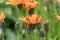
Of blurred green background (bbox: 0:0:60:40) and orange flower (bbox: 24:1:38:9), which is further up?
orange flower (bbox: 24:1:38:9)

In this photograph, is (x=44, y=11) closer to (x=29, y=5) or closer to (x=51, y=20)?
(x=51, y=20)

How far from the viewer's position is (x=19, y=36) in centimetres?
169

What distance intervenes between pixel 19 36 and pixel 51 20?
65 cm

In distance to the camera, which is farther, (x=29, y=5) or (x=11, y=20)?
(x=11, y=20)

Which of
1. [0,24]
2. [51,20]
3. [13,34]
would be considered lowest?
[13,34]

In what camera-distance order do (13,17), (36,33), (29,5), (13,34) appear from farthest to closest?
(13,17) < (13,34) < (36,33) < (29,5)

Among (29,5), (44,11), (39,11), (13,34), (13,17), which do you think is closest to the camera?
(29,5)

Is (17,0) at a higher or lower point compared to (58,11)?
higher

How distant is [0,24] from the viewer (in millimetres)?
1702

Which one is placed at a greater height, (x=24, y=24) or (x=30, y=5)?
(x=30, y=5)

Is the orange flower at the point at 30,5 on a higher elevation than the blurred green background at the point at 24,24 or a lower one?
higher

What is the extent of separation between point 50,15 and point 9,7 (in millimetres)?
878

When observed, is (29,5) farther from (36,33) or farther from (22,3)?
(36,33)

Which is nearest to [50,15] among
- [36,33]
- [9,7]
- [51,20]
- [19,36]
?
[51,20]
